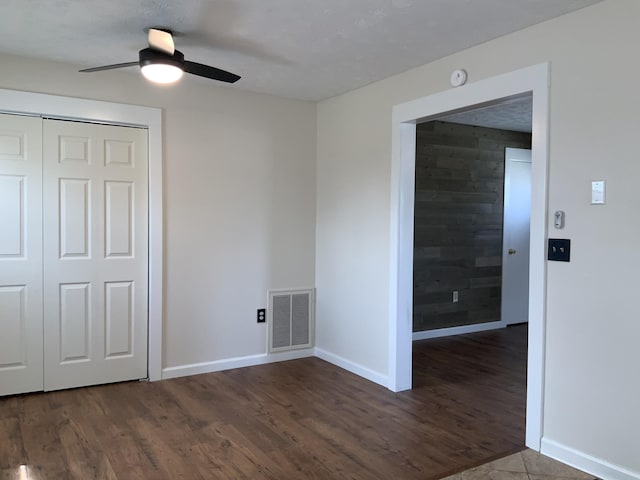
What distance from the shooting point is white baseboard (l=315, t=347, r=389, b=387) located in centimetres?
389

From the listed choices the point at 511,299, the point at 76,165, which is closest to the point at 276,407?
the point at 76,165

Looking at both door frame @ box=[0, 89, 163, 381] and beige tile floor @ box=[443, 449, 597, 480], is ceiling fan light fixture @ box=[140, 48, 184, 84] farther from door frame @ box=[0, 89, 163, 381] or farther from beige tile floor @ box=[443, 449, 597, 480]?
beige tile floor @ box=[443, 449, 597, 480]

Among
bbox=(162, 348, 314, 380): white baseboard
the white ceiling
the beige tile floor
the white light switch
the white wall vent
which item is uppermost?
the white ceiling

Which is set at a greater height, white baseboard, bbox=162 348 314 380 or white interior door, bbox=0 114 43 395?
white interior door, bbox=0 114 43 395

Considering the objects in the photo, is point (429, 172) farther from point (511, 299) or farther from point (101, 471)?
point (101, 471)

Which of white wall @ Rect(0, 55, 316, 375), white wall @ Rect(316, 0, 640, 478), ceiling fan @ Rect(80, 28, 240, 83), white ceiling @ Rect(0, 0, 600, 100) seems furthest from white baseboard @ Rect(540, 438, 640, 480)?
ceiling fan @ Rect(80, 28, 240, 83)

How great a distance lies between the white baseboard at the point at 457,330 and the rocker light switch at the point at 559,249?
2.84 m

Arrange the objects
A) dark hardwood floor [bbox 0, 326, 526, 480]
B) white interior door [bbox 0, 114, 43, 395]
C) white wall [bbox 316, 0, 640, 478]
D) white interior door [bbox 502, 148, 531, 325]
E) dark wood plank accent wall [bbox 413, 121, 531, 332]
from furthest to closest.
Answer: white interior door [bbox 502, 148, 531, 325]
dark wood plank accent wall [bbox 413, 121, 531, 332]
white interior door [bbox 0, 114, 43, 395]
dark hardwood floor [bbox 0, 326, 526, 480]
white wall [bbox 316, 0, 640, 478]

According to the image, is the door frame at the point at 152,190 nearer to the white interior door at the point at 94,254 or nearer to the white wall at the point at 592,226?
the white interior door at the point at 94,254

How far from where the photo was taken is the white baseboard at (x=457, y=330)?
5.39 m

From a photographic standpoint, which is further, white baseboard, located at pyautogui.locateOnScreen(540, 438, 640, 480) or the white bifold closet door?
the white bifold closet door

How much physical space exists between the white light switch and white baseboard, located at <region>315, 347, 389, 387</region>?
6.72 feet

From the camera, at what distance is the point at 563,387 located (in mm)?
2621

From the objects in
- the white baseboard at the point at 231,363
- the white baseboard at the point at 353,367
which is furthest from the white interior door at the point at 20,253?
the white baseboard at the point at 353,367
